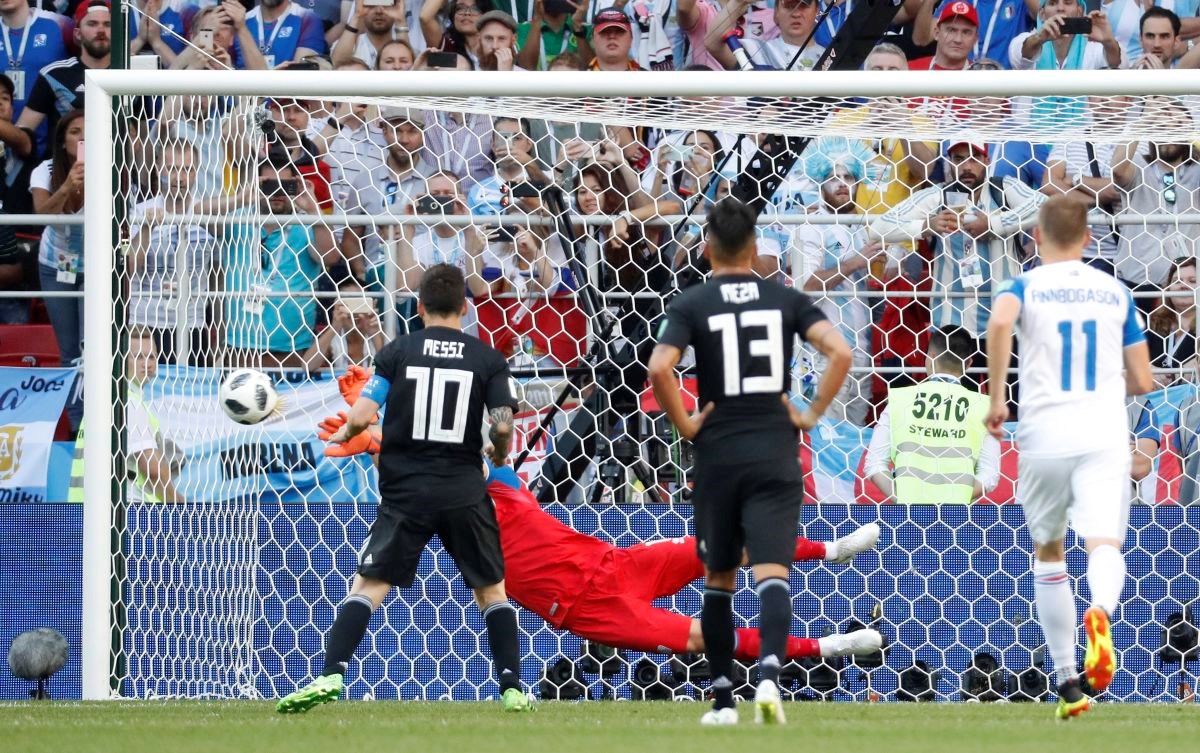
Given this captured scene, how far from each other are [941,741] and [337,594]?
12.8 ft

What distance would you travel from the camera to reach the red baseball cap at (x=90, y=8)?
12.2 metres

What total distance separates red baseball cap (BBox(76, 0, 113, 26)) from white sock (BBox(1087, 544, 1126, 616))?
9.15 meters

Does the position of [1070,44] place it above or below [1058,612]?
above

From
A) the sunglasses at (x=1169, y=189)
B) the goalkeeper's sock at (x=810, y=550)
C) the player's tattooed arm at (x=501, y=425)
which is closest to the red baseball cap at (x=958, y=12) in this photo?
the sunglasses at (x=1169, y=189)

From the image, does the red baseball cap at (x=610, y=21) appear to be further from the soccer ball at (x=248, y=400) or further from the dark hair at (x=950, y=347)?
the soccer ball at (x=248, y=400)

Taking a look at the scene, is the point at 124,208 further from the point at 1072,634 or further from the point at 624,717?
the point at 1072,634


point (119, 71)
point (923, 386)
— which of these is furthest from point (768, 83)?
point (119, 71)

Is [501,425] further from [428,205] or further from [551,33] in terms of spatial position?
[551,33]

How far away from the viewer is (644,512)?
8039mm

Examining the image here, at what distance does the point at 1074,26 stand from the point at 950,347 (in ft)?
13.2

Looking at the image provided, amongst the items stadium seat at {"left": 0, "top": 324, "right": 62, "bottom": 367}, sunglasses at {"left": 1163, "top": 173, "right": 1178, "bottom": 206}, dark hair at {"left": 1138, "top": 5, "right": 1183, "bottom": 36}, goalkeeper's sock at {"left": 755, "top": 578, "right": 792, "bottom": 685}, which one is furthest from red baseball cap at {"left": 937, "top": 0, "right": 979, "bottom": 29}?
goalkeeper's sock at {"left": 755, "top": 578, "right": 792, "bottom": 685}

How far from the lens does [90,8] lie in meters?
12.2

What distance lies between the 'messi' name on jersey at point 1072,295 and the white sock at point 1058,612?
2.91ft

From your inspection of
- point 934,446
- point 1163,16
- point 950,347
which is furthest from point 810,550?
point 1163,16
